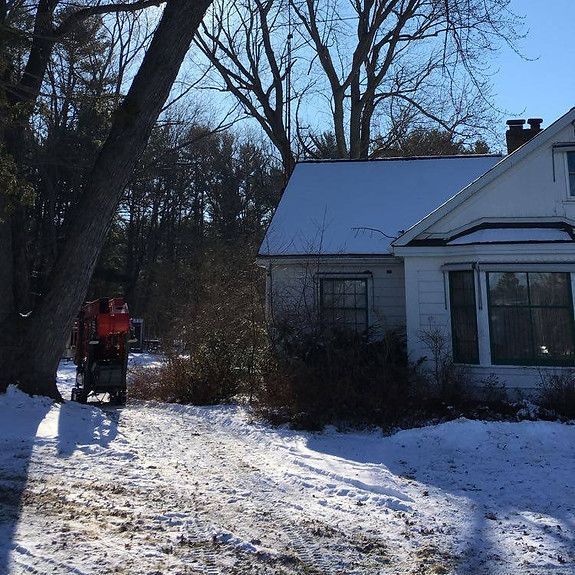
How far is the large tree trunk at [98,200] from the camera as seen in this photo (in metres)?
10.1

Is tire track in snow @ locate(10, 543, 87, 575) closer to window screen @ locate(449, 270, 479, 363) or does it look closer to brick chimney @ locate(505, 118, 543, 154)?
window screen @ locate(449, 270, 479, 363)

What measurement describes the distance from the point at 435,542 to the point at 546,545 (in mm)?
902

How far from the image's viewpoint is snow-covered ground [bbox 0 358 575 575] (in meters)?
4.27

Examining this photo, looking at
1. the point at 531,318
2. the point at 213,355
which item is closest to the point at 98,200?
the point at 213,355

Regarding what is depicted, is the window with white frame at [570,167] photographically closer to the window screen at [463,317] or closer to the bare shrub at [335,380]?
the window screen at [463,317]

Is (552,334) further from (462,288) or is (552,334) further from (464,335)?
(462,288)

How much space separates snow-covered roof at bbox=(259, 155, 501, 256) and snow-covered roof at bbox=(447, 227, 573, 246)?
267 centimetres

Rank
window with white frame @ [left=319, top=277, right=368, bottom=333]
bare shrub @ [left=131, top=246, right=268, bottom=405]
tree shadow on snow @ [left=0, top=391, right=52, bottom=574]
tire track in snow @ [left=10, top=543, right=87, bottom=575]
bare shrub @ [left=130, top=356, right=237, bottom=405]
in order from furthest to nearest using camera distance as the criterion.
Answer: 1. window with white frame @ [left=319, top=277, right=368, bottom=333]
2. bare shrub @ [left=131, top=246, right=268, bottom=405]
3. bare shrub @ [left=130, top=356, right=237, bottom=405]
4. tree shadow on snow @ [left=0, top=391, right=52, bottom=574]
5. tire track in snow @ [left=10, top=543, right=87, bottom=575]

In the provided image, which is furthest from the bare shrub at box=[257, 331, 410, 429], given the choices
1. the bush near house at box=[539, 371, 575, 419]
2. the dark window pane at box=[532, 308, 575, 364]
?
the dark window pane at box=[532, 308, 575, 364]

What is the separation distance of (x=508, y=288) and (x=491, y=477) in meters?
5.38

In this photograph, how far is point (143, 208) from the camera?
147ft

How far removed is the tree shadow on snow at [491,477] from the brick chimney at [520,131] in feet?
30.4

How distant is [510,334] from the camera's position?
1132cm

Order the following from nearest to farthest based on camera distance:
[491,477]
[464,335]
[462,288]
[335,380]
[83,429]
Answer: [491,477] < [83,429] < [335,380] < [464,335] < [462,288]
